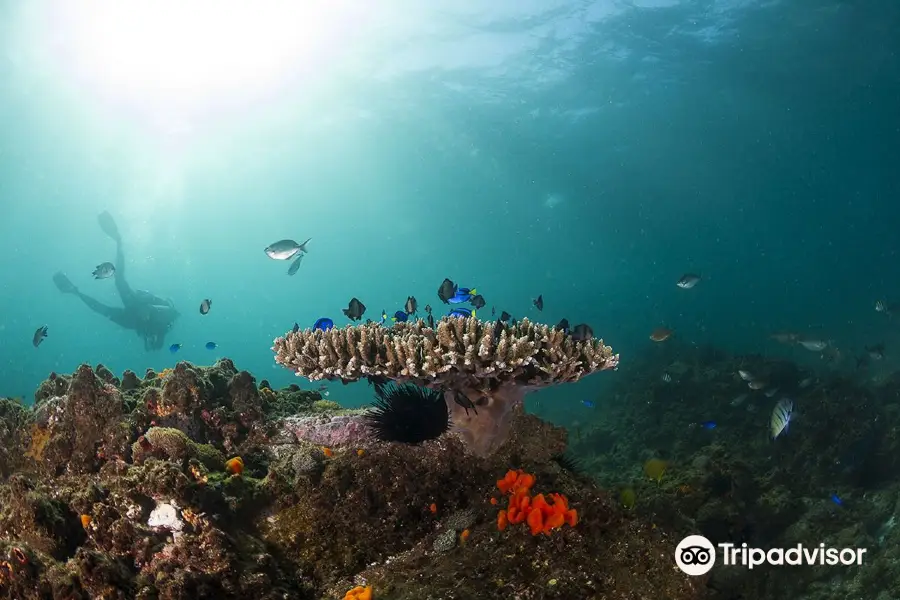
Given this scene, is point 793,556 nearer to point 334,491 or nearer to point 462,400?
point 462,400

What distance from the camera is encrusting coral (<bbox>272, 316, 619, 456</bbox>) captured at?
4.82 m

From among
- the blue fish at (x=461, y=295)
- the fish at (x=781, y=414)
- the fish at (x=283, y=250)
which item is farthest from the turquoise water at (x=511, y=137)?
the fish at (x=283, y=250)

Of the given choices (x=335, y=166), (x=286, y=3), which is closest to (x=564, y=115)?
(x=286, y=3)

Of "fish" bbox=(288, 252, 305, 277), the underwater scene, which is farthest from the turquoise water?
"fish" bbox=(288, 252, 305, 277)

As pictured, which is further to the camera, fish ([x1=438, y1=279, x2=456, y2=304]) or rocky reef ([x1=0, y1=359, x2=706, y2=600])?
fish ([x1=438, y1=279, x2=456, y2=304])

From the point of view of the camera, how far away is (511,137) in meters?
47.8

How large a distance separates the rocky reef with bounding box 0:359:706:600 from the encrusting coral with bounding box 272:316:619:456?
45 centimetres

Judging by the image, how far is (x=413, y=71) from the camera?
35.1 meters

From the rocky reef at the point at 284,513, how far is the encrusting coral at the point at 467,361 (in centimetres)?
45

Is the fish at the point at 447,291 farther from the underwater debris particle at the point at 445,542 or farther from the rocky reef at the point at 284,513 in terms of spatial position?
the underwater debris particle at the point at 445,542

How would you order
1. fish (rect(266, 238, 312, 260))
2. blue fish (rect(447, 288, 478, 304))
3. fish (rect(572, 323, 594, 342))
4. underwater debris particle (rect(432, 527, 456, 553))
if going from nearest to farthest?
underwater debris particle (rect(432, 527, 456, 553)) → fish (rect(572, 323, 594, 342)) → blue fish (rect(447, 288, 478, 304)) → fish (rect(266, 238, 312, 260))

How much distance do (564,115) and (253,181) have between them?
61.5 m

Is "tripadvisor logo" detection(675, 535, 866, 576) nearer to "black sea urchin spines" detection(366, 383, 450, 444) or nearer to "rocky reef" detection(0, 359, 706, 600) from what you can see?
"rocky reef" detection(0, 359, 706, 600)

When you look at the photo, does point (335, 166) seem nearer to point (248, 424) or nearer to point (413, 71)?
point (413, 71)
